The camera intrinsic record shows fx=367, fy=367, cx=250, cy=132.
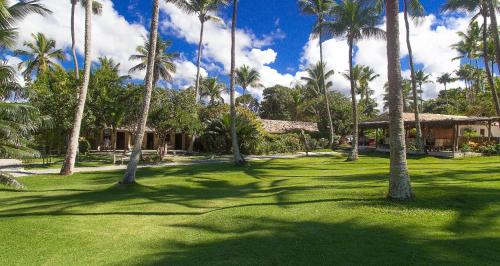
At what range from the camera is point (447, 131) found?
1400 inches

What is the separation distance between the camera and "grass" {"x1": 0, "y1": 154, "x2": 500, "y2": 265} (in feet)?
18.2

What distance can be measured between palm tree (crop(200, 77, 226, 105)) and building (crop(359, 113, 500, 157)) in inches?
840

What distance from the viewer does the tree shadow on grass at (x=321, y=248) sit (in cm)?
531

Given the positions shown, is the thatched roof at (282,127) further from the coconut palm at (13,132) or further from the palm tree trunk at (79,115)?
the coconut palm at (13,132)

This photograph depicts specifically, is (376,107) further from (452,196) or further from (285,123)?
(452,196)

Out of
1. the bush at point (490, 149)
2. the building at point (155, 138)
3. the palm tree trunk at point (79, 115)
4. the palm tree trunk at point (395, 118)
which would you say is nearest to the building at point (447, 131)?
the bush at point (490, 149)

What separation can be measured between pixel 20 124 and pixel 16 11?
14.6ft

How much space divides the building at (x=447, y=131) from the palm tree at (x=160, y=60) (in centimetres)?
2158

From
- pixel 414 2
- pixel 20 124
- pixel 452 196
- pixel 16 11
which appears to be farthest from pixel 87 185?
pixel 414 2

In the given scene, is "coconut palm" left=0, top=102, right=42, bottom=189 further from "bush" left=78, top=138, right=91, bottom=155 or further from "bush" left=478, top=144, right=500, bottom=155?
"bush" left=478, top=144, right=500, bottom=155

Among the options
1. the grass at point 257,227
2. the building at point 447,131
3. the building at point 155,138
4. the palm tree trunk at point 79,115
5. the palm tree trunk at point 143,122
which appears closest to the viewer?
the grass at point 257,227

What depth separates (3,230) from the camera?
707 centimetres

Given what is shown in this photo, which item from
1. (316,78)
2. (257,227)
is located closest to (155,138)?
(316,78)

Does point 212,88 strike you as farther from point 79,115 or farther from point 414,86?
point 79,115
